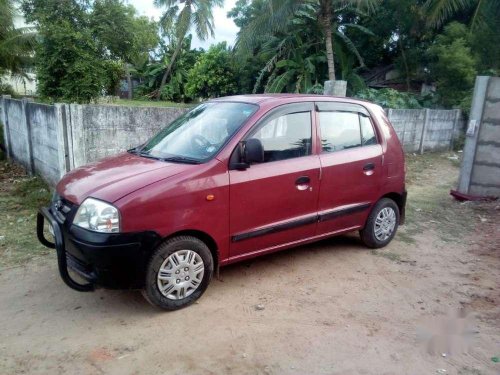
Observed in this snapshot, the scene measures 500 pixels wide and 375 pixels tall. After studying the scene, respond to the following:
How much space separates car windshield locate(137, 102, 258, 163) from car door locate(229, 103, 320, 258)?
0.24 m

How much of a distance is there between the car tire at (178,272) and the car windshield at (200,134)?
30.2 inches

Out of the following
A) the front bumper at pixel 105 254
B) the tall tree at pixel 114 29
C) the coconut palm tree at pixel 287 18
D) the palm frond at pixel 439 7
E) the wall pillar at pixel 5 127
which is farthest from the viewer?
the tall tree at pixel 114 29

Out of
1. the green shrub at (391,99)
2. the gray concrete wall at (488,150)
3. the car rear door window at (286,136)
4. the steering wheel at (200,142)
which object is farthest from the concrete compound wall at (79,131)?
the green shrub at (391,99)

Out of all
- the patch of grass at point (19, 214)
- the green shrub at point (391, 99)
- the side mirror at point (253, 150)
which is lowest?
the patch of grass at point (19, 214)

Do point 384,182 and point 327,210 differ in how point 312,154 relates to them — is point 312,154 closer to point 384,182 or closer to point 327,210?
point 327,210

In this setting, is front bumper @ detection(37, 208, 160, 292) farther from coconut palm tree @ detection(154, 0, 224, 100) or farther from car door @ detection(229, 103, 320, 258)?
coconut palm tree @ detection(154, 0, 224, 100)

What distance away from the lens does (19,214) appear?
20.4ft

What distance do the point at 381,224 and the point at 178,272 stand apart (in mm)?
2733

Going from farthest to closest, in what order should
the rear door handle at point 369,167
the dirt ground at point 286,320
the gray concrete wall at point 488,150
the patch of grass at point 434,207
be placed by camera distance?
1. the gray concrete wall at point 488,150
2. the patch of grass at point 434,207
3. the rear door handle at point 369,167
4. the dirt ground at point 286,320

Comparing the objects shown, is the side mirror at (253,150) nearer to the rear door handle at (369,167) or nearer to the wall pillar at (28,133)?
the rear door handle at (369,167)

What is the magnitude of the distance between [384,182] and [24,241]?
438 cm

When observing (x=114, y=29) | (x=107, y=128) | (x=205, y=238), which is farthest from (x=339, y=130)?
(x=114, y=29)

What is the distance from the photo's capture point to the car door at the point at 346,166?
4488 mm

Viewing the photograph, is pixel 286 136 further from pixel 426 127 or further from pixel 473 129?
pixel 426 127
